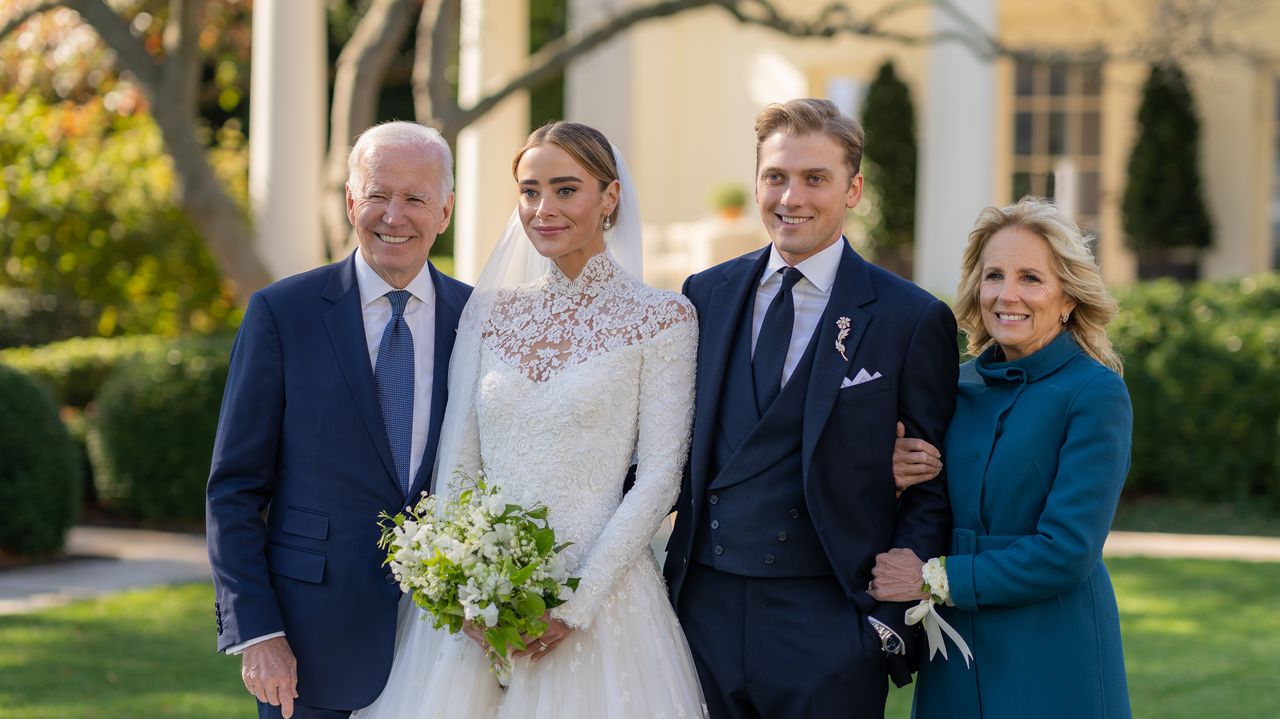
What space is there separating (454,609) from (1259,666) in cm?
481

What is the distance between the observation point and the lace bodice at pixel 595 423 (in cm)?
350

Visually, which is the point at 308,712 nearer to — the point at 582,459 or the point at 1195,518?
the point at 582,459

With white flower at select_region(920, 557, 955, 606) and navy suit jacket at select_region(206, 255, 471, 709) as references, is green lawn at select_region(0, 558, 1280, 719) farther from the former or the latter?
white flower at select_region(920, 557, 955, 606)

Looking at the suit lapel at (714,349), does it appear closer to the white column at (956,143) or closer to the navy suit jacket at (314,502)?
the navy suit jacket at (314,502)

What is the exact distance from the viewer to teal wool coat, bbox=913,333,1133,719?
3.24 meters

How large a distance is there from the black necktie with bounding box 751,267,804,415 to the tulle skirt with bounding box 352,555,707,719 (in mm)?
585

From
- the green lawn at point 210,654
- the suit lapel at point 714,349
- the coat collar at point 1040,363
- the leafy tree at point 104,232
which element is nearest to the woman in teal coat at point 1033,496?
the coat collar at point 1040,363

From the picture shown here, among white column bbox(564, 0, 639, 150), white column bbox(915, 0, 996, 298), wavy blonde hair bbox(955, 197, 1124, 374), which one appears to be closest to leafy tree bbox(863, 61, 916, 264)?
white column bbox(564, 0, 639, 150)

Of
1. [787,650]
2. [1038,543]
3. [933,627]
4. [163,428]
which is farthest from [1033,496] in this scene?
[163,428]

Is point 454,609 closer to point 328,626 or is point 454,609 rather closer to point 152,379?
point 328,626

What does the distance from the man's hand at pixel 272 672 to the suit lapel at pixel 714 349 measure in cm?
116

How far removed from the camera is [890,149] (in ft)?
56.1

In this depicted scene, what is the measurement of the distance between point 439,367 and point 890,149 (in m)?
14.2

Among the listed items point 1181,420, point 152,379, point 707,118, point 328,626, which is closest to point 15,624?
point 152,379
